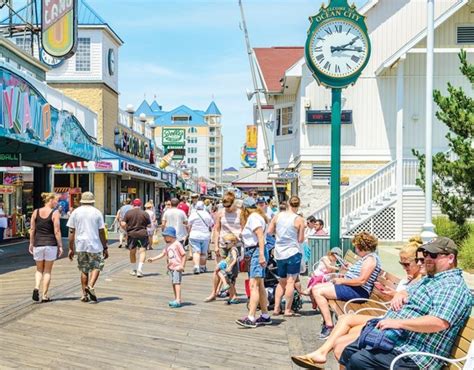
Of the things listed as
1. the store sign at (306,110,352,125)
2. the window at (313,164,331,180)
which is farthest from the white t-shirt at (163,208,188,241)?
the store sign at (306,110,352,125)

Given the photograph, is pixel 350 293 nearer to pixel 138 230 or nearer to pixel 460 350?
pixel 460 350

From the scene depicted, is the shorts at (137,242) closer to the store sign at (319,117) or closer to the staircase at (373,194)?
the staircase at (373,194)

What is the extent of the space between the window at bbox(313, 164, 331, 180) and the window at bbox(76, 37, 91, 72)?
15.9 metres

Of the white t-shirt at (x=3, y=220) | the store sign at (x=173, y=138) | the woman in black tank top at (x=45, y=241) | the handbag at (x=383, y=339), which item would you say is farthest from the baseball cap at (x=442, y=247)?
the store sign at (x=173, y=138)

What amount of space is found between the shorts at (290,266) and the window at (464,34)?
16548 mm

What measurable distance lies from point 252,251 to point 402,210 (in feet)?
43.1

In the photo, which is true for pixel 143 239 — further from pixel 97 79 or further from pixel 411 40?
pixel 97 79

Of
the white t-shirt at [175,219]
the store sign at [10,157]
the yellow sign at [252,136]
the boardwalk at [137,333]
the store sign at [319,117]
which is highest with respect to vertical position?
the yellow sign at [252,136]

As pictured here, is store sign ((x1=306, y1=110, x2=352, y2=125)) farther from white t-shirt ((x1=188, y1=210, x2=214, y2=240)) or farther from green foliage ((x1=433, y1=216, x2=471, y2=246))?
white t-shirt ((x1=188, y1=210, x2=214, y2=240))

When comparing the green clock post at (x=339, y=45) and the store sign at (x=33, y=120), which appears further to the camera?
the store sign at (x=33, y=120)

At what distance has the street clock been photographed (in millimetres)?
12781

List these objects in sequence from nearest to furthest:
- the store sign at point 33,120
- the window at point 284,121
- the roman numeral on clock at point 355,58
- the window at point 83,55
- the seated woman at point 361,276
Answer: the seated woman at point 361,276, the roman numeral on clock at point 355,58, the store sign at point 33,120, the window at point 284,121, the window at point 83,55

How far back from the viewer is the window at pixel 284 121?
2792cm

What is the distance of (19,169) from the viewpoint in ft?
82.2
